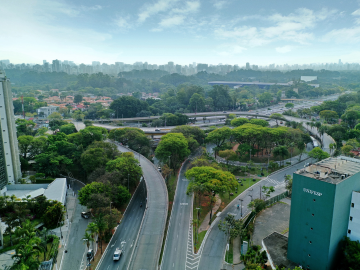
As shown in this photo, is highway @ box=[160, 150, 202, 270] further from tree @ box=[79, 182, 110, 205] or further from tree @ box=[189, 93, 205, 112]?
tree @ box=[189, 93, 205, 112]

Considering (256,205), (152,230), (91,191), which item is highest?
(91,191)

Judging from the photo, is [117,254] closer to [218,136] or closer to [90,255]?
[90,255]

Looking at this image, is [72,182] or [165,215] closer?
[165,215]

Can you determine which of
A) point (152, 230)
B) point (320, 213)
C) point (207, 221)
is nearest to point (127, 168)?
point (152, 230)

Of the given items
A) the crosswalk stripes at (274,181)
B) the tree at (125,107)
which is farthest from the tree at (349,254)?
the tree at (125,107)

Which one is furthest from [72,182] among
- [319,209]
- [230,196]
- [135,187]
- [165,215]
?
[319,209]

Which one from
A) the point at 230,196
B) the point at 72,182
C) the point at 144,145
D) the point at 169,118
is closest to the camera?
the point at 230,196

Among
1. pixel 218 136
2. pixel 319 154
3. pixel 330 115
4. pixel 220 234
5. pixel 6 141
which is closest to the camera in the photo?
pixel 220 234

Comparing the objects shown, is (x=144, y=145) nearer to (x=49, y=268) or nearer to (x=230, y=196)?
(x=230, y=196)
